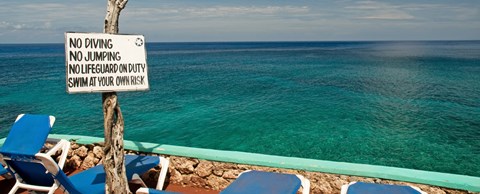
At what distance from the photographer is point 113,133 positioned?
3.44 metres

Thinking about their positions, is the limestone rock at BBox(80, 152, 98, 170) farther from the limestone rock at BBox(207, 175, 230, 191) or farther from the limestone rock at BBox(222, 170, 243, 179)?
the limestone rock at BBox(222, 170, 243, 179)

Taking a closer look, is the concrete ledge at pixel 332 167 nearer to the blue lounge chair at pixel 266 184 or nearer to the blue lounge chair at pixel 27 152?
the blue lounge chair at pixel 266 184

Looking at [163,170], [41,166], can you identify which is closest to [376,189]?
[163,170]

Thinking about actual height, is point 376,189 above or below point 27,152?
below

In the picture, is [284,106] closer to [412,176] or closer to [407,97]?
[407,97]

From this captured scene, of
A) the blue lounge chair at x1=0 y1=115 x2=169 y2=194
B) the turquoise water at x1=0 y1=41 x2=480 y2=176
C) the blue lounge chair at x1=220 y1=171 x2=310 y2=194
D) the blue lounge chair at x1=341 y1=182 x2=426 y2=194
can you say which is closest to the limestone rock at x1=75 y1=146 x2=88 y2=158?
the blue lounge chair at x1=0 y1=115 x2=169 y2=194

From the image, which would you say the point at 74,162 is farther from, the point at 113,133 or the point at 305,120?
the point at 305,120

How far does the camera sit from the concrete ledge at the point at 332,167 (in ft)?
12.3

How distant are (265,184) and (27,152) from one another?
2.73 m

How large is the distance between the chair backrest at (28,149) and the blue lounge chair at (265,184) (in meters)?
1.51

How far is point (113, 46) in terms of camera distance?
3297 millimetres

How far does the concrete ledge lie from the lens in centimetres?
375

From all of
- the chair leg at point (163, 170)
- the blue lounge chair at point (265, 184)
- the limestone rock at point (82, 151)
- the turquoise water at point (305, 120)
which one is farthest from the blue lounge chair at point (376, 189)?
the turquoise water at point (305, 120)

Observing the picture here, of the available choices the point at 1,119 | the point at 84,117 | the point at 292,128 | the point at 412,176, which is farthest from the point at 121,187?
the point at 1,119
